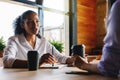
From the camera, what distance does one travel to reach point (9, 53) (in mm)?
2127

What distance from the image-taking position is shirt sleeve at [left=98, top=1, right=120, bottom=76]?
3.41 feet

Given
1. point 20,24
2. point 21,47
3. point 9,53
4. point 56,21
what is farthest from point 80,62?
point 56,21

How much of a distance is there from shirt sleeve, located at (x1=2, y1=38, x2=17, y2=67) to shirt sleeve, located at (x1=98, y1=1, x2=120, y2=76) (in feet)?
3.35

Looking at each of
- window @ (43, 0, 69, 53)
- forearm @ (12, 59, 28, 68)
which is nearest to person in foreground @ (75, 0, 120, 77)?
forearm @ (12, 59, 28, 68)

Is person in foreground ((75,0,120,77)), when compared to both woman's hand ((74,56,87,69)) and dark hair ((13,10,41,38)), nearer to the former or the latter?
woman's hand ((74,56,87,69))

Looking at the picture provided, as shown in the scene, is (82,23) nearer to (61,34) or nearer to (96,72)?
(61,34)

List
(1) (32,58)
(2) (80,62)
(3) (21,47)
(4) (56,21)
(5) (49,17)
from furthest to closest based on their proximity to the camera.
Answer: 1. (4) (56,21)
2. (5) (49,17)
3. (3) (21,47)
4. (1) (32,58)
5. (2) (80,62)

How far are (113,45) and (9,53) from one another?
1.29 meters

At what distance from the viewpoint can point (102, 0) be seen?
17.5 feet

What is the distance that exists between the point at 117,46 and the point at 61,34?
3991 mm

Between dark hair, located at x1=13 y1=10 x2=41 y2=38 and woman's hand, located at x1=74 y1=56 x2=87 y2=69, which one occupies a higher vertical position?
dark hair, located at x1=13 y1=10 x2=41 y2=38

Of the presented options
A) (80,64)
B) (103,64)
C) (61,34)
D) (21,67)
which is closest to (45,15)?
(61,34)

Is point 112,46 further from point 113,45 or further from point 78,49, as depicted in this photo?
point 78,49

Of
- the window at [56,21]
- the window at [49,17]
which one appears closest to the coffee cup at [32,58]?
the window at [49,17]
